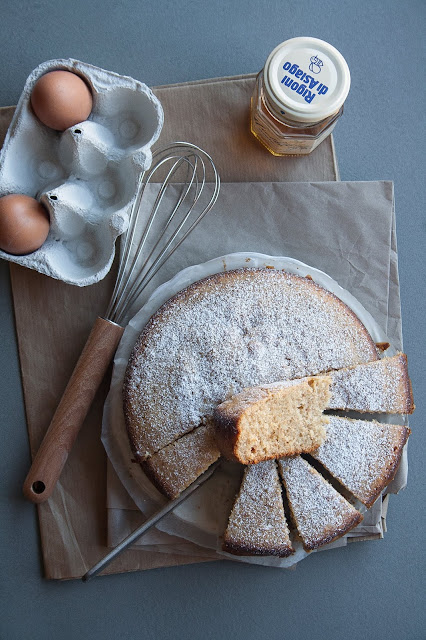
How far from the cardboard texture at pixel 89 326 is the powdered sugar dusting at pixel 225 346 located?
18cm

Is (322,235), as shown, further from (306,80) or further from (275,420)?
(275,420)

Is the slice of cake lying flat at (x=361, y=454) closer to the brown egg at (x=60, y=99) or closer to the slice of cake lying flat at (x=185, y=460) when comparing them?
the slice of cake lying flat at (x=185, y=460)

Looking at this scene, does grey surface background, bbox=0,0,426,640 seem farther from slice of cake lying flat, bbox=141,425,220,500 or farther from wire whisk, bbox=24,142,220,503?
slice of cake lying flat, bbox=141,425,220,500

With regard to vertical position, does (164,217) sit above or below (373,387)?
above

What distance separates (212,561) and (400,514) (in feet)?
1.78

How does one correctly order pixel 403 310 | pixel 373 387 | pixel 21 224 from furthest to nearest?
pixel 403 310, pixel 373 387, pixel 21 224

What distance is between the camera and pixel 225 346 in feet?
4.50

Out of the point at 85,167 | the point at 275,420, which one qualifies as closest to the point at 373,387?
the point at 275,420

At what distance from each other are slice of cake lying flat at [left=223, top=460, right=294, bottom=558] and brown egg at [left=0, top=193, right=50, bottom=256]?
0.74 m

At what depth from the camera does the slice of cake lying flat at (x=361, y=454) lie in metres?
1.38

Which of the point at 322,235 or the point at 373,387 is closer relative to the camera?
the point at 373,387

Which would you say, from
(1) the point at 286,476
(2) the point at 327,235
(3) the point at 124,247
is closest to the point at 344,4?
(2) the point at 327,235

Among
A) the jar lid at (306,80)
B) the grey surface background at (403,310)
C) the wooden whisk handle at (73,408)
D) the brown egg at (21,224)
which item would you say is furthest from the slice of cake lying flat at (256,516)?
the jar lid at (306,80)

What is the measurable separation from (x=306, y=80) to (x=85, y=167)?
0.57 m
